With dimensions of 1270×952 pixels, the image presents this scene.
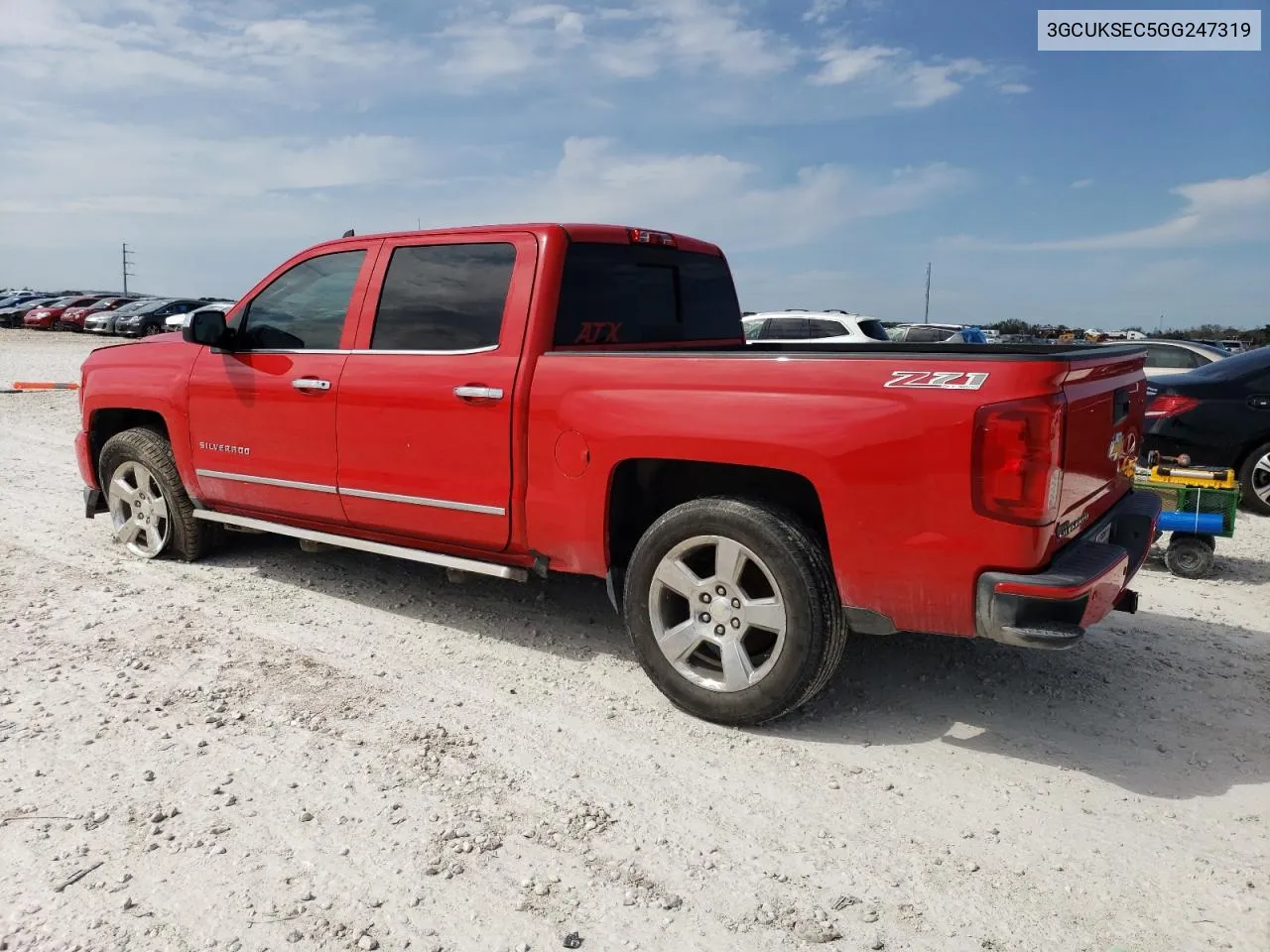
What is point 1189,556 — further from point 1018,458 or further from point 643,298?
point 643,298

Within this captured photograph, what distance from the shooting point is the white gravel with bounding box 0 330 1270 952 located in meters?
2.54

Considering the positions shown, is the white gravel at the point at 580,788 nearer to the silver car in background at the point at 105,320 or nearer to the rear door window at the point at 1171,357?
the rear door window at the point at 1171,357

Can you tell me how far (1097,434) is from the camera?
3.57 meters

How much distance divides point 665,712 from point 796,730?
0.53 meters

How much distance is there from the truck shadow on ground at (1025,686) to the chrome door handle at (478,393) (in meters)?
1.24

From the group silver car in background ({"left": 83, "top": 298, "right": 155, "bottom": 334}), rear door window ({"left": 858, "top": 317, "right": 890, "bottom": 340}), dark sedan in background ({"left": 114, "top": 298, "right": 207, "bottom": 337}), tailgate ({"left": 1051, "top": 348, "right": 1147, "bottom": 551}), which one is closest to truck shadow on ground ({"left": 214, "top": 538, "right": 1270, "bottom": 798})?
tailgate ({"left": 1051, "top": 348, "right": 1147, "bottom": 551})

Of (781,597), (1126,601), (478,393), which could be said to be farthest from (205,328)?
(1126,601)

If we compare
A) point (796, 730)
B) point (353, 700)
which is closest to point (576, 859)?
point (796, 730)

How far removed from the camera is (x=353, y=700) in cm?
389

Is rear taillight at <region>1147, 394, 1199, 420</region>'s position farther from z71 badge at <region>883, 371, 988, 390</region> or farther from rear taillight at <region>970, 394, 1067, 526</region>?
z71 badge at <region>883, 371, 988, 390</region>

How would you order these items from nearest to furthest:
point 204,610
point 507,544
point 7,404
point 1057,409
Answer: point 1057,409 < point 507,544 < point 204,610 < point 7,404

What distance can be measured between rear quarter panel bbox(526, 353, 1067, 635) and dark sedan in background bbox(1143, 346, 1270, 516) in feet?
18.7

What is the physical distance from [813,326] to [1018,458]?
12.3 meters

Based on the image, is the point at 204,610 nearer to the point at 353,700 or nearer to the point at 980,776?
the point at 353,700
